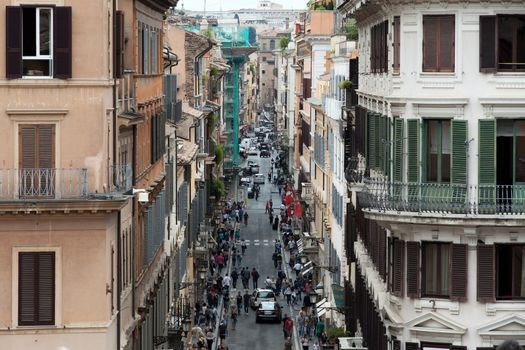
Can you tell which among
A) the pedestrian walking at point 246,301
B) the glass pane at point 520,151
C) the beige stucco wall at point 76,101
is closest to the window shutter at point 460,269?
the glass pane at point 520,151

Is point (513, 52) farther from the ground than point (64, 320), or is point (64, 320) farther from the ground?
point (513, 52)

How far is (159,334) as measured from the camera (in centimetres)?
5044

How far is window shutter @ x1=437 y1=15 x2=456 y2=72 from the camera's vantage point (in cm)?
3378

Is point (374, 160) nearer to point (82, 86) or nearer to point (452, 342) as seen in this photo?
point (452, 342)

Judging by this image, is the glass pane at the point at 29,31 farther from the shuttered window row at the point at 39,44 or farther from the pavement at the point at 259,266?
the pavement at the point at 259,266

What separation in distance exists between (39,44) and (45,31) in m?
0.37

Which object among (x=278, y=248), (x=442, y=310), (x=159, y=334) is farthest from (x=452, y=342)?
(x=278, y=248)

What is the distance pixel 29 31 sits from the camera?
105 ft

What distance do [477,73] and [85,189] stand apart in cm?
880

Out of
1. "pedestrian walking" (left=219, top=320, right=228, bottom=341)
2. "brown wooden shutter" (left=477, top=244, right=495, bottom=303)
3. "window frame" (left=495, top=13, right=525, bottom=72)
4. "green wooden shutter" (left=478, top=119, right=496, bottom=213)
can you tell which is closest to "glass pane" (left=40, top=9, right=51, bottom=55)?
"green wooden shutter" (left=478, top=119, right=496, bottom=213)

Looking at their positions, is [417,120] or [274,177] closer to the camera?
[417,120]

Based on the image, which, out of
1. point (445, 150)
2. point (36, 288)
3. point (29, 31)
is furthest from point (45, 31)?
point (445, 150)

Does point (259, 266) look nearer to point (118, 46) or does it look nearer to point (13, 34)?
point (118, 46)

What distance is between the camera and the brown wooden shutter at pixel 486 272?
3366 cm
